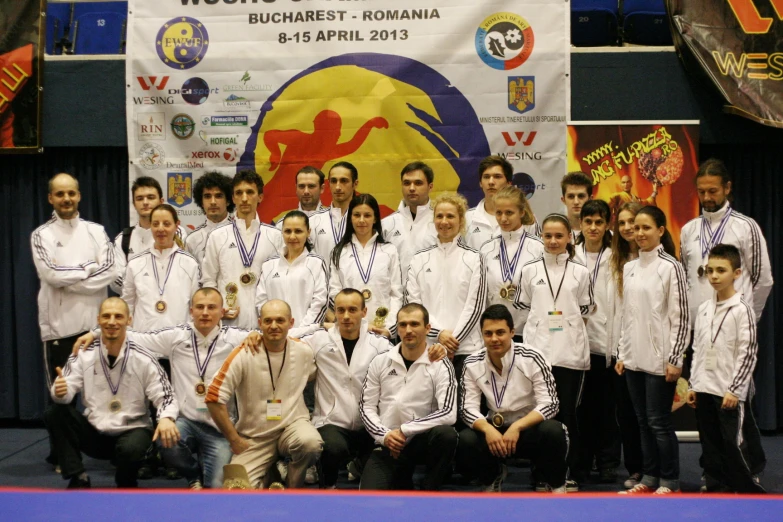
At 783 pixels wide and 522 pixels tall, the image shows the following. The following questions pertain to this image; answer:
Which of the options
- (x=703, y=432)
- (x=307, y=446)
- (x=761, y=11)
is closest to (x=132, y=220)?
(x=307, y=446)

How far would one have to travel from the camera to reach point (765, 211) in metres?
6.51

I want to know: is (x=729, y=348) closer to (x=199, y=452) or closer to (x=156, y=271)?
(x=199, y=452)

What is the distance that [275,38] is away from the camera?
6.55 meters

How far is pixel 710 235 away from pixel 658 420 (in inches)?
47.7

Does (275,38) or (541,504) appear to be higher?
(275,38)

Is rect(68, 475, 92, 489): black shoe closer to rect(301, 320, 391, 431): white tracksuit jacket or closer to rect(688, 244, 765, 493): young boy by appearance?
rect(301, 320, 391, 431): white tracksuit jacket

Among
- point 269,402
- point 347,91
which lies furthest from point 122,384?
point 347,91

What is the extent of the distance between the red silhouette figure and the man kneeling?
2.28 metres

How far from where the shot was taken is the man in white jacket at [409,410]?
4.77m

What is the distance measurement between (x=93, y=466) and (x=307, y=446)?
1.94 m

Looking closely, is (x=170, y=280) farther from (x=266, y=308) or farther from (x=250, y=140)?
(x=250, y=140)

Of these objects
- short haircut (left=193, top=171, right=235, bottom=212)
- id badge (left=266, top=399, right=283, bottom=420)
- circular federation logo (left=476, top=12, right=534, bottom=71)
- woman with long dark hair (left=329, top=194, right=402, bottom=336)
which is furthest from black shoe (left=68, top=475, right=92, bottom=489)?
circular federation logo (left=476, top=12, right=534, bottom=71)

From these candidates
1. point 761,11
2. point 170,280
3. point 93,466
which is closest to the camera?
point 170,280

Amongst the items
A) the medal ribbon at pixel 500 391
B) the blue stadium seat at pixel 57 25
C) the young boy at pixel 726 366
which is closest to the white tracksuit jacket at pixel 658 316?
the young boy at pixel 726 366
